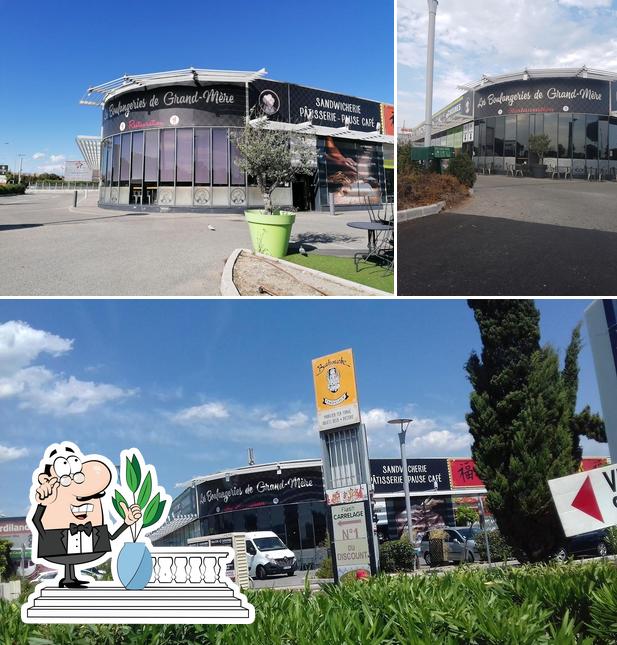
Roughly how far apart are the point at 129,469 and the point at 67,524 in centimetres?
38

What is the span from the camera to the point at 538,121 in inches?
569

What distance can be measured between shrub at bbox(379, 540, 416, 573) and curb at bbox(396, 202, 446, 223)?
8.34 metres

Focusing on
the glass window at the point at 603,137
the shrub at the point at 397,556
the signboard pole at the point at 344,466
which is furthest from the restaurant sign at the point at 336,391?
the glass window at the point at 603,137

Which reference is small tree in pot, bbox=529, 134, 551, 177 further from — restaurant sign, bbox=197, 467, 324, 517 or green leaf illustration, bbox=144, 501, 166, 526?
restaurant sign, bbox=197, 467, 324, 517

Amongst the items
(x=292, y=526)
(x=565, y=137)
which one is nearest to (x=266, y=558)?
(x=292, y=526)

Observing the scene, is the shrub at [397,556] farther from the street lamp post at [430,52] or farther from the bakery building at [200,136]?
the bakery building at [200,136]

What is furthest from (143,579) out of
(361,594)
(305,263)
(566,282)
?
(305,263)

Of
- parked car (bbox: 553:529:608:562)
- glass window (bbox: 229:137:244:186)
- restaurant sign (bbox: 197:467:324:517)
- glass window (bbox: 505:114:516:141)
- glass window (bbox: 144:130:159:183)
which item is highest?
glass window (bbox: 144:130:159:183)

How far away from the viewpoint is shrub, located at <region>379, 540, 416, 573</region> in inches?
588

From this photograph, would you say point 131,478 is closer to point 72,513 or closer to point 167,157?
point 72,513

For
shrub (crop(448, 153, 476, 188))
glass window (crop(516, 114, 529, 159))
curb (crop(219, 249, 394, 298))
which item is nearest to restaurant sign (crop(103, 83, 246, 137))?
glass window (crop(516, 114, 529, 159))

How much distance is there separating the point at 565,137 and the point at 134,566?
14.3 m

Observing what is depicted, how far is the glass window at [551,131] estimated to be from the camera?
14.3m

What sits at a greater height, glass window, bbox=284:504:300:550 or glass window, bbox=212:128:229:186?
glass window, bbox=212:128:229:186
